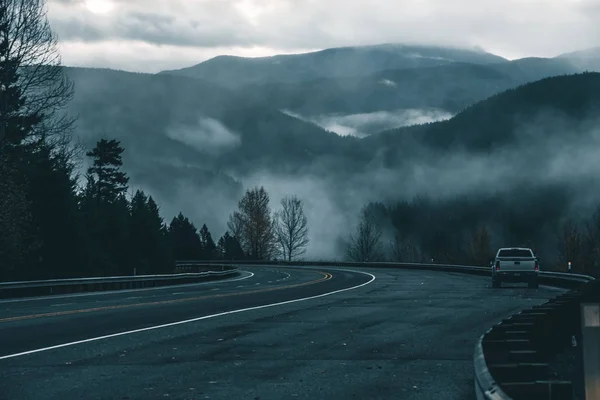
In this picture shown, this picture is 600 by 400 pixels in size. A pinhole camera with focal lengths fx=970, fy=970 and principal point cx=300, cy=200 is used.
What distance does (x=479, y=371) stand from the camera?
8.30m

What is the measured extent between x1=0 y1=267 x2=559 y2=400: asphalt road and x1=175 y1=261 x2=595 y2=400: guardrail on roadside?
621 mm

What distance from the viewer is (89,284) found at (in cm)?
4309

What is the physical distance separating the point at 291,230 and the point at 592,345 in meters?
190

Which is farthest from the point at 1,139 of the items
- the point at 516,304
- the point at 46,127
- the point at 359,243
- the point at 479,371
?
the point at 359,243

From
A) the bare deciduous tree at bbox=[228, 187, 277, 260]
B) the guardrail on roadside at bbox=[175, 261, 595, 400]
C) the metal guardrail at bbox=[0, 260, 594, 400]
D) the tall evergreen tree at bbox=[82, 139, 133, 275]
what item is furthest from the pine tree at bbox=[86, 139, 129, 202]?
the guardrail on roadside at bbox=[175, 261, 595, 400]

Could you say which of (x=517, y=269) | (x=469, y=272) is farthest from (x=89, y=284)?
(x=469, y=272)

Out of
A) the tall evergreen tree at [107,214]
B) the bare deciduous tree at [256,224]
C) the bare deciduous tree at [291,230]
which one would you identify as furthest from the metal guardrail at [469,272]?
the bare deciduous tree at [291,230]

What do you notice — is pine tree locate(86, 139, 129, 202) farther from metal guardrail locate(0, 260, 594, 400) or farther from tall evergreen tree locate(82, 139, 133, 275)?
metal guardrail locate(0, 260, 594, 400)

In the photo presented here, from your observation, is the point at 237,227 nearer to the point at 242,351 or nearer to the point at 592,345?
the point at 242,351

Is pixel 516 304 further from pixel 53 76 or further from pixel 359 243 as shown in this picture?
pixel 359 243

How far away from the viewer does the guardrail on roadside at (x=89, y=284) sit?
114ft

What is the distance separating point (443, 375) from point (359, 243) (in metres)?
187

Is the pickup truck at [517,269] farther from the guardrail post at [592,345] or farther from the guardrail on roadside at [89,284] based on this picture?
the guardrail post at [592,345]

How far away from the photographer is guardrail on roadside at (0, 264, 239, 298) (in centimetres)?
3472
